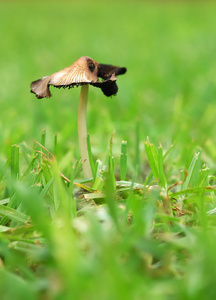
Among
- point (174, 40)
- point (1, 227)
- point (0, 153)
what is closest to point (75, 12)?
point (174, 40)

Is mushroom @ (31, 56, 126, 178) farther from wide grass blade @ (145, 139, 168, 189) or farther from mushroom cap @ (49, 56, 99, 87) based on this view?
wide grass blade @ (145, 139, 168, 189)

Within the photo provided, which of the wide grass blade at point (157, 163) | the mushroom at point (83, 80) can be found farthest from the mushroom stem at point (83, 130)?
the wide grass blade at point (157, 163)

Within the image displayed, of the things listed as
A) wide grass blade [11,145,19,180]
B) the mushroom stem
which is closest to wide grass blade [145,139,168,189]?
the mushroom stem

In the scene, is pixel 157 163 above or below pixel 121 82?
above

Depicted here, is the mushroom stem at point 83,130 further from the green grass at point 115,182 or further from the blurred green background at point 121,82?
the blurred green background at point 121,82

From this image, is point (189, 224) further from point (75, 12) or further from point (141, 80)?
point (75, 12)

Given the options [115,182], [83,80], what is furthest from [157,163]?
[83,80]

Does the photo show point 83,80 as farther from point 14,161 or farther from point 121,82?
point 121,82
